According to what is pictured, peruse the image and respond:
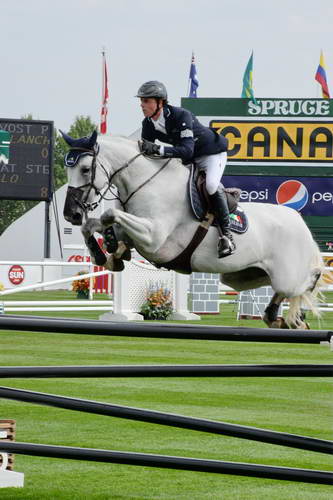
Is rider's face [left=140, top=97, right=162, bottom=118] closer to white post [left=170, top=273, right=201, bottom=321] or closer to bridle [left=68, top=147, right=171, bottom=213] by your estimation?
bridle [left=68, top=147, right=171, bottom=213]

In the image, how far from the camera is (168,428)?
5926 mm

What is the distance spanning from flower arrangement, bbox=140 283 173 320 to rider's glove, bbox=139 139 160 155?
8853 mm

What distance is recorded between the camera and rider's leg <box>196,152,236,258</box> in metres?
6.32

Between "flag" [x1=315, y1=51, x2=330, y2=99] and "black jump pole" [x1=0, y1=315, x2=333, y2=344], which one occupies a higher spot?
"flag" [x1=315, y1=51, x2=330, y2=99]

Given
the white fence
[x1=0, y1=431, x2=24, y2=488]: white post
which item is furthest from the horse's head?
the white fence

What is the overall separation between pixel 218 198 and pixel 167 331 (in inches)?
147

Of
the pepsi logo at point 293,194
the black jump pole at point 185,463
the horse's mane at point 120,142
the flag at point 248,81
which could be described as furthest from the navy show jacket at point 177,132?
the flag at point 248,81

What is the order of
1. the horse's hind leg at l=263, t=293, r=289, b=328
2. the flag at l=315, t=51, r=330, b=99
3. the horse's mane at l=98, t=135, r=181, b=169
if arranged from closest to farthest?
the horse's mane at l=98, t=135, r=181, b=169, the horse's hind leg at l=263, t=293, r=289, b=328, the flag at l=315, t=51, r=330, b=99

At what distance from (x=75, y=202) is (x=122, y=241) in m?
0.44

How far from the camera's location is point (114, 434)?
5.59 metres

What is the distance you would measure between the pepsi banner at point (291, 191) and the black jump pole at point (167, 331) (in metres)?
18.2

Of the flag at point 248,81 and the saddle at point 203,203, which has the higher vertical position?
the flag at point 248,81

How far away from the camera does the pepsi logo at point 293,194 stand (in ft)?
68.9

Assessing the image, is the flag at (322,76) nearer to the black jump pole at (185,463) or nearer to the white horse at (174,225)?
the white horse at (174,225)
